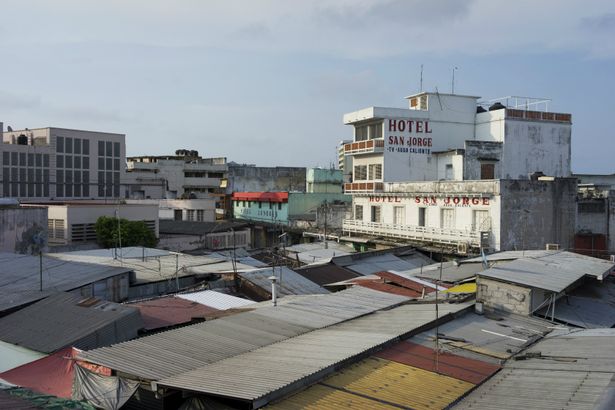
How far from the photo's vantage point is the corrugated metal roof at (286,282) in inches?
765

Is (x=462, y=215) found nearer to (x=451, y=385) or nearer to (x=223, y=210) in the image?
(x=451, y=385)

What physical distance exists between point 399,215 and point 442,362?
94.4 feet

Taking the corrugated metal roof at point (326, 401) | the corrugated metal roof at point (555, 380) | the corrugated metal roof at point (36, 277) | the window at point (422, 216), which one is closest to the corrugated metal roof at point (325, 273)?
the corrugated metal roof at point (36, 277)

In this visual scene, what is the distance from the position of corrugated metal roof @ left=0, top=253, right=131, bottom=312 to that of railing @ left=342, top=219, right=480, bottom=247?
65.7ft

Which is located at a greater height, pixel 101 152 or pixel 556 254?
pixel 101 152

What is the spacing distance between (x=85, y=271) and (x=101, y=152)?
142 feet

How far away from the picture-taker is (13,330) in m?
13.9

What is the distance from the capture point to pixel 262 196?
55094mm

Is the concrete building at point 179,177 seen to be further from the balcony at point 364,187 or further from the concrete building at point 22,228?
the concrete building at point 22,228

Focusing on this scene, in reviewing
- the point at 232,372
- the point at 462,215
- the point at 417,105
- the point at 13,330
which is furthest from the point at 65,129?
the point at 232,372

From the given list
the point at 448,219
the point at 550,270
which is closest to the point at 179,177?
the point at 448,219

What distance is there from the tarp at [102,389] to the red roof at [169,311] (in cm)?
387

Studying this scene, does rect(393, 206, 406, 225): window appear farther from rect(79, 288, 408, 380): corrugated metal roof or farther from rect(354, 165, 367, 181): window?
rect(79, 288, 408, 380): corrugated metal roof

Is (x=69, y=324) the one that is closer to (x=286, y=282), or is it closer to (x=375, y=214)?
(x=286, y=282)
